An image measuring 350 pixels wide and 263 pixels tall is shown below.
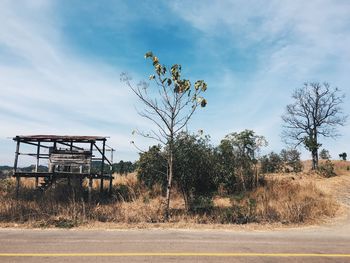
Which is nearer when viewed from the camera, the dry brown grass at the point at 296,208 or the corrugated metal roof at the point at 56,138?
the dry brown grass at the point at 296,208

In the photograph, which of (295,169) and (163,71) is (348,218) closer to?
(163,71)

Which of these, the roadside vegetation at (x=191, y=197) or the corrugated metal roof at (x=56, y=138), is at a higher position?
the corrugated metal roof at (x=56, y=138)

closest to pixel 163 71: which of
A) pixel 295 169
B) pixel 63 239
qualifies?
pixel 63 239

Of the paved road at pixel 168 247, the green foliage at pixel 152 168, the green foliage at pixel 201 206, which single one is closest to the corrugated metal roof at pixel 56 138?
the green foliage at pixel 152 168

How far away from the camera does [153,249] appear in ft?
26.0

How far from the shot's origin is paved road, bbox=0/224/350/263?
7.06 m

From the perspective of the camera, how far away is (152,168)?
20.6 m

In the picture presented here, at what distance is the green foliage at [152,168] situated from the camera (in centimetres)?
1975

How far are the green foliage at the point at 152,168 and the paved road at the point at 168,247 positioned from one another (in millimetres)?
8606

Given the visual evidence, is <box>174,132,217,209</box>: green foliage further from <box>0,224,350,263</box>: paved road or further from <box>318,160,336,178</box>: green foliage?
<box>318,160,336,178</box>: green foliage

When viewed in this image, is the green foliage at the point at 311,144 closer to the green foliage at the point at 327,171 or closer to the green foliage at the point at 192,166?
the green foliage at the point at 327,171

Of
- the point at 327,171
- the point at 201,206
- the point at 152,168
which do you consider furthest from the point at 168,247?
the point at 327,171

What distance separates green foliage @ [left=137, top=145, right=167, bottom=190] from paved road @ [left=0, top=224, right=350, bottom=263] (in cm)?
861

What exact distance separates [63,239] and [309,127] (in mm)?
31989
